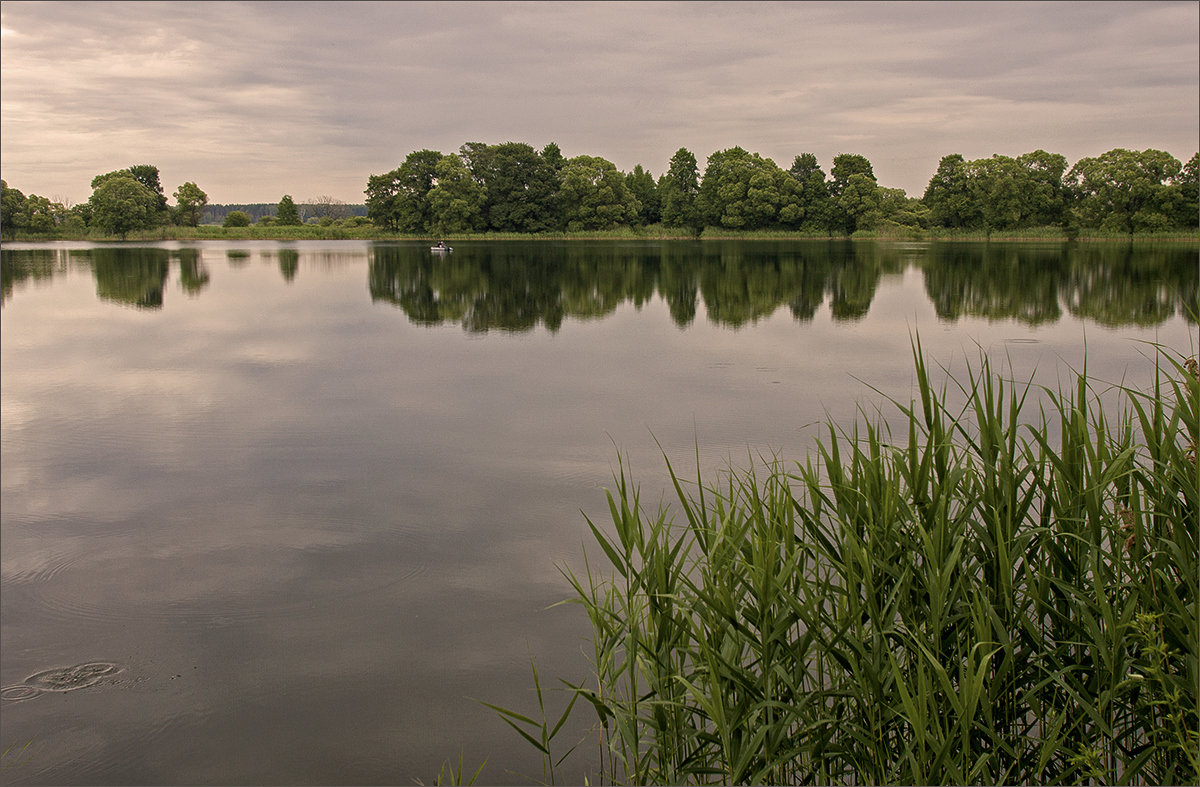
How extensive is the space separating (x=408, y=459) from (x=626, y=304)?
1759 centimetres

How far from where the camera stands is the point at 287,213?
112688 millimetres

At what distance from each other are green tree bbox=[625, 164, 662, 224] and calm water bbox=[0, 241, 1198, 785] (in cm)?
8139

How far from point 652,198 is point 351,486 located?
99243 mm

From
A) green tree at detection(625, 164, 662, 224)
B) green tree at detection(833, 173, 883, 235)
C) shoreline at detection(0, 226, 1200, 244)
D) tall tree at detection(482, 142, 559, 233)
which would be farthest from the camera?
green tree at detection(625, 164, 662, 224)

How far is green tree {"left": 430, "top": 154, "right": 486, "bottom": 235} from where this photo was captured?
96.4m

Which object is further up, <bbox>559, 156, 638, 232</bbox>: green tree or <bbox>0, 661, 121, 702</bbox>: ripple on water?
<bbox>559, 156, 638, 232</bbox>: green tree

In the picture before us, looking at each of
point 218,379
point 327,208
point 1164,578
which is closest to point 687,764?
point 1164,578

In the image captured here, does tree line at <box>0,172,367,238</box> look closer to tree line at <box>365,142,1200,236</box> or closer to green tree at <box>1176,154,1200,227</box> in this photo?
Result: tree line at <box>365,142,1200,236</box>

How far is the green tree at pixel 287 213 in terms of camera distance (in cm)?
11238

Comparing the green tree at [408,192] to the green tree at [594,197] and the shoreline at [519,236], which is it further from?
the green tree at [594,197]

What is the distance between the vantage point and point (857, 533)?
14.8 feet

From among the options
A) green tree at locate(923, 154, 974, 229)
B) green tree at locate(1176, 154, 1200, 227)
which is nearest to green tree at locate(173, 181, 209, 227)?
green tree at locate(923, 154, 974, 229)

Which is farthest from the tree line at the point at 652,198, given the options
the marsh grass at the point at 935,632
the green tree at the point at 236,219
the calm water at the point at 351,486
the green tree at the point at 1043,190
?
the marsh grass at the point at 935,632

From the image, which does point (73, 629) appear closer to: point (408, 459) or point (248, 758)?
point (248, 758)
